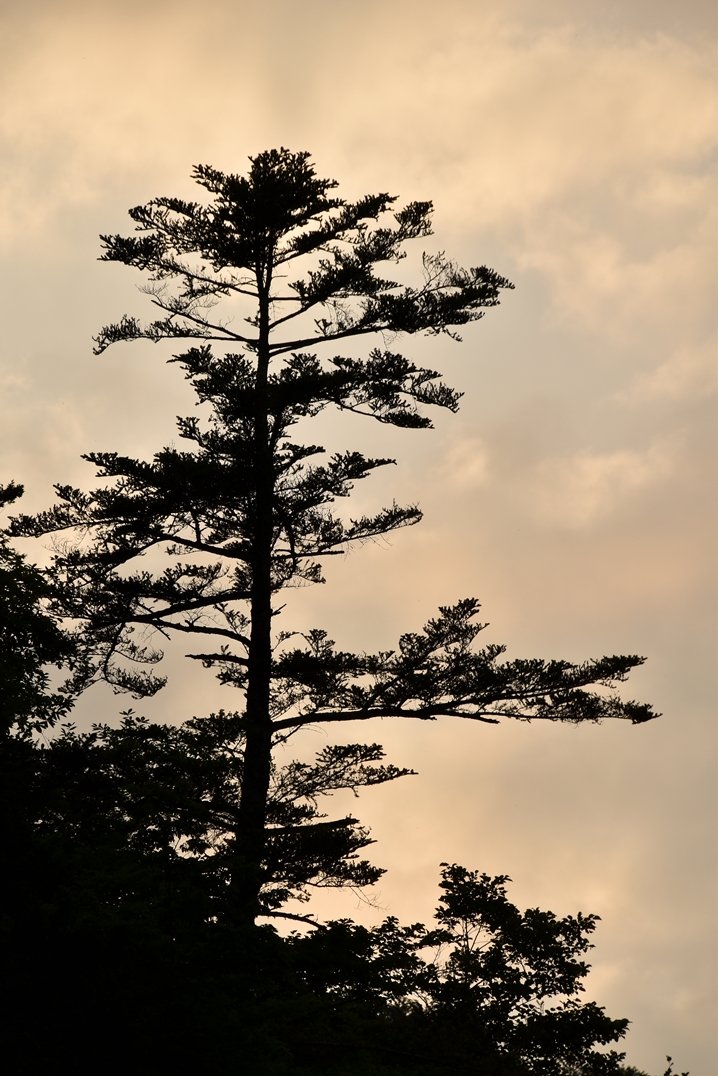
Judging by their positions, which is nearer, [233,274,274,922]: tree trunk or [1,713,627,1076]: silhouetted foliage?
[1,713,627,1076]: silhouetted foliage

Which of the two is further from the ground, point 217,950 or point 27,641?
point 27,641

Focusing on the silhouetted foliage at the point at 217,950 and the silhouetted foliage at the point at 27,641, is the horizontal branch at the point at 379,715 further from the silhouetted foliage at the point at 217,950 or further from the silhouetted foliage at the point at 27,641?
the silhouetted foliage at the point at 27,641

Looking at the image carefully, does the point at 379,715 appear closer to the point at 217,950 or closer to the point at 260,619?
the point at 260,619

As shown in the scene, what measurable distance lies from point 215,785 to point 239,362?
6.59 metres

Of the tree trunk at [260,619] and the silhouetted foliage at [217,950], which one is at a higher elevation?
the tree trunk at [260,619]

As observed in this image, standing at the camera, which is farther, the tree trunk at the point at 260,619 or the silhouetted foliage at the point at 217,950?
the tree trunk at the point at 260,619

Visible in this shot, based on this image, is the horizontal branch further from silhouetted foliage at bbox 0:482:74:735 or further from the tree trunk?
silhouetted foliage at bbox 0:482:74:735

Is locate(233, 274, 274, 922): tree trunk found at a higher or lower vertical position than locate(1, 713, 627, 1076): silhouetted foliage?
higher

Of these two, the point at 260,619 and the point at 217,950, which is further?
the point at 260,619

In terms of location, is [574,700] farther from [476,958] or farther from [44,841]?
[44,841]

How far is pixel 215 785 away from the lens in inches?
669

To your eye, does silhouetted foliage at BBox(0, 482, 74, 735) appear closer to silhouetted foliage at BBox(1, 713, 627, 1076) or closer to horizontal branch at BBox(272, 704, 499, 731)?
silhouetted foliage at BBox(1, 713, 627, 1076)

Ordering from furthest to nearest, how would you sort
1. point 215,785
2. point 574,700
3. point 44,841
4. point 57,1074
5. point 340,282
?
point 340,282, point 574,700, point 215,785, point 44,841, point 57,1074

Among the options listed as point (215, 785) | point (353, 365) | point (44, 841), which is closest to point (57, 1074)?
point (44, 841)
